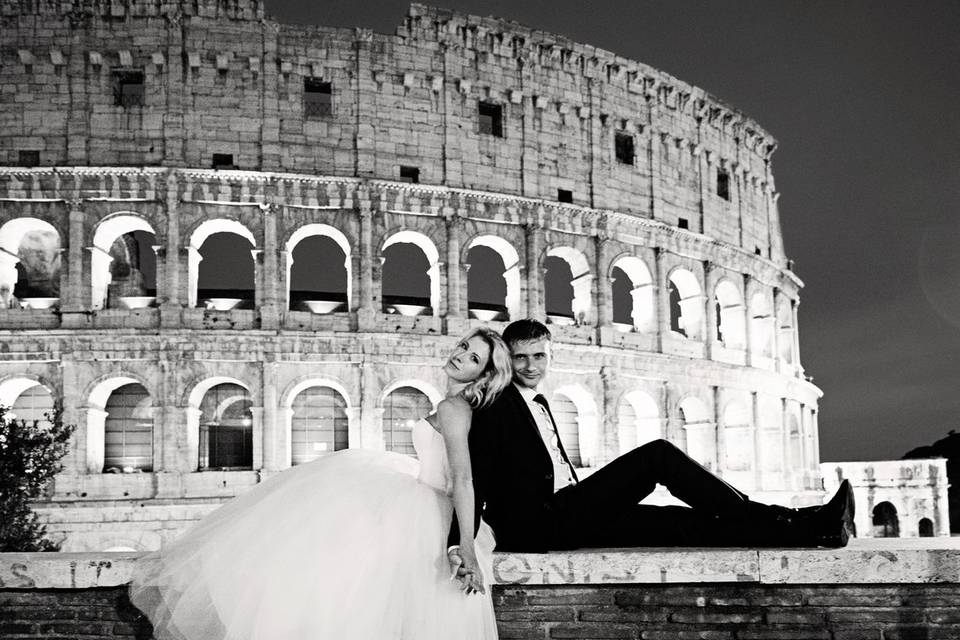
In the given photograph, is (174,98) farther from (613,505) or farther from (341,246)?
(613,505)

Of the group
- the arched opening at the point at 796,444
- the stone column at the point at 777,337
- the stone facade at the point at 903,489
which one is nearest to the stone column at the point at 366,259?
the stone column at the point at 777,337

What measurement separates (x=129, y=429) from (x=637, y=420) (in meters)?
11.8

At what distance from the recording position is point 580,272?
70.9 feet

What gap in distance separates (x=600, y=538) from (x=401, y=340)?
48.7 feet

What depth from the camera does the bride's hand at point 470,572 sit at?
3.31 metres

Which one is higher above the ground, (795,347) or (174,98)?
(174,98)

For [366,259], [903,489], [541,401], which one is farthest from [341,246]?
[903,489]

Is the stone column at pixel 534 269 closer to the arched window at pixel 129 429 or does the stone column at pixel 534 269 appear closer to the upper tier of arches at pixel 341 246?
the upper tier of arches at pixel 341 246

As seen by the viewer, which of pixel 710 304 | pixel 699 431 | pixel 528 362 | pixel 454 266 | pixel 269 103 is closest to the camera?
pixel 528 362

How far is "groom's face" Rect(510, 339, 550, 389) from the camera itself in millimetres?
4262

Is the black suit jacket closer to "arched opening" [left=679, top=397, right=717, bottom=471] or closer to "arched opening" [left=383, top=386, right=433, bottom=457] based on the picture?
"arched opening" [left=383, top=386, right=433, bottom=457]

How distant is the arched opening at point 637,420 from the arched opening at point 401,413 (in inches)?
185

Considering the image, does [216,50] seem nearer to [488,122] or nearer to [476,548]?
[488,122]

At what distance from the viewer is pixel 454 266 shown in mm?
19766
